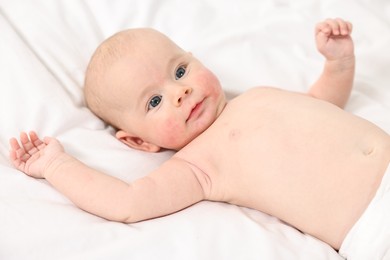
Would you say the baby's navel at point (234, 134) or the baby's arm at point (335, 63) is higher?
the baby's arm at point (335, 63)

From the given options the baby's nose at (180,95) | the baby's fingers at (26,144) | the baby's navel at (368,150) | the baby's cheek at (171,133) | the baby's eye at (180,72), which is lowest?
the baby's fingers at (26,144)

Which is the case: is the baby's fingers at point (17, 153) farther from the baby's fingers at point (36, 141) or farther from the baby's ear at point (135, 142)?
the baby's ear at point (135, 142)

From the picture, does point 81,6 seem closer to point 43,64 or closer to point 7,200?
point 43,64

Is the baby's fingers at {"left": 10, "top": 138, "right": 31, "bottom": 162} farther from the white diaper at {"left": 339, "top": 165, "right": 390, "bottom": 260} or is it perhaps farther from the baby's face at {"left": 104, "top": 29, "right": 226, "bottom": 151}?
the white diaper at {"left": 339, "top": 165, "right": 390, "bottom": 260}

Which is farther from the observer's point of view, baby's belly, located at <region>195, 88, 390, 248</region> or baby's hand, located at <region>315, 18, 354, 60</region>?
baby's hand, located at <region>315, 18, 354, 60</region>

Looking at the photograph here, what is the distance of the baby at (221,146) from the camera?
1110 millimetres

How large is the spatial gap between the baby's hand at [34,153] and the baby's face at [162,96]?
0.18m

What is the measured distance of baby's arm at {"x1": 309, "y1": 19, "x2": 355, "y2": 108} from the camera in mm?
1309

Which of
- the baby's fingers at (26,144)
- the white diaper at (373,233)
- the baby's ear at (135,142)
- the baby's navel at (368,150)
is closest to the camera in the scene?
the white diaper at (373,233)

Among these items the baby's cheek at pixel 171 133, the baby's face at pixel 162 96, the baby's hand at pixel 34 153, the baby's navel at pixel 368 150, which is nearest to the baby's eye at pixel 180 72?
the baby's face at pixel 162 96

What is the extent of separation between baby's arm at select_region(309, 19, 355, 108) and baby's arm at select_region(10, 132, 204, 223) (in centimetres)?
43

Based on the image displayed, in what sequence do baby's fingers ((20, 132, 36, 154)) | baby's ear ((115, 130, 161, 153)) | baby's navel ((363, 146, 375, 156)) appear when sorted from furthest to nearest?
baby's ear ((115, 130, 161, 153))
baby's fingers ((20, 132, 36, 154))
baby's navel ((363, 146, 375, 156))

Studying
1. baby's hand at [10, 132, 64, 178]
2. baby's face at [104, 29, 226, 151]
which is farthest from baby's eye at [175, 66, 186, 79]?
baby's hand at [10, 132, 64, 178]

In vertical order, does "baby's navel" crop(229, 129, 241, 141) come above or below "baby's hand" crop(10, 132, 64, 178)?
above
